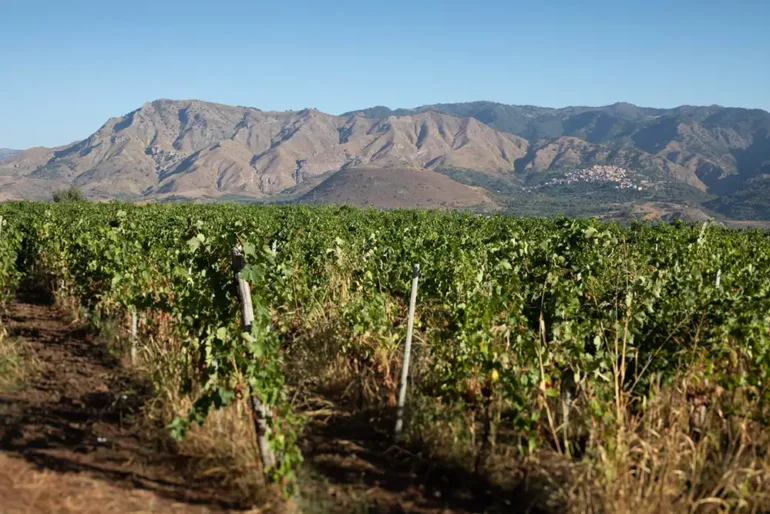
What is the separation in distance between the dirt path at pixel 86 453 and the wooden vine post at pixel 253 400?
1.14ft

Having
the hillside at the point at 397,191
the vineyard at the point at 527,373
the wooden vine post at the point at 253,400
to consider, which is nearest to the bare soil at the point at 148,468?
the vineyard at the point at 527,373

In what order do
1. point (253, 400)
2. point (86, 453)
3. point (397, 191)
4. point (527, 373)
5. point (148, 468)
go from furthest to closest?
point (397, 191) → point (527, 373) → point (86, 453) → point (148, 468) → point (253, 400)

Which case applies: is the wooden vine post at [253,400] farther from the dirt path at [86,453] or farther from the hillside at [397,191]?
the hillside at [397,191]

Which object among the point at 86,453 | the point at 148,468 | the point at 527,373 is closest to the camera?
the point at 148,468

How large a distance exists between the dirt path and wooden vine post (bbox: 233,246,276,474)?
13.7 inches

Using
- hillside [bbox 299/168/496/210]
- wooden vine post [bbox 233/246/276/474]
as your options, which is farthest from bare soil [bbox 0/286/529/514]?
hillside [bbox 299/168/496/210]

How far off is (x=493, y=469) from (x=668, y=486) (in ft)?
3.89

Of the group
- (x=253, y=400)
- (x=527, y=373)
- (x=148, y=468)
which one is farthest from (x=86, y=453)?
(x=527, y=373)

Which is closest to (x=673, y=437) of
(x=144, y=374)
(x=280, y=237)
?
(x=144, y=374)

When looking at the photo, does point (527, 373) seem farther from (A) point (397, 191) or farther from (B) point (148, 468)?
(A) point (397, 191)

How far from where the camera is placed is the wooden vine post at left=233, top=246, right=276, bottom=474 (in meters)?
4.22

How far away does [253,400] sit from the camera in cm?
432

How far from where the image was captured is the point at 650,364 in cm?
499

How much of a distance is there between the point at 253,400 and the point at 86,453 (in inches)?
55.5
